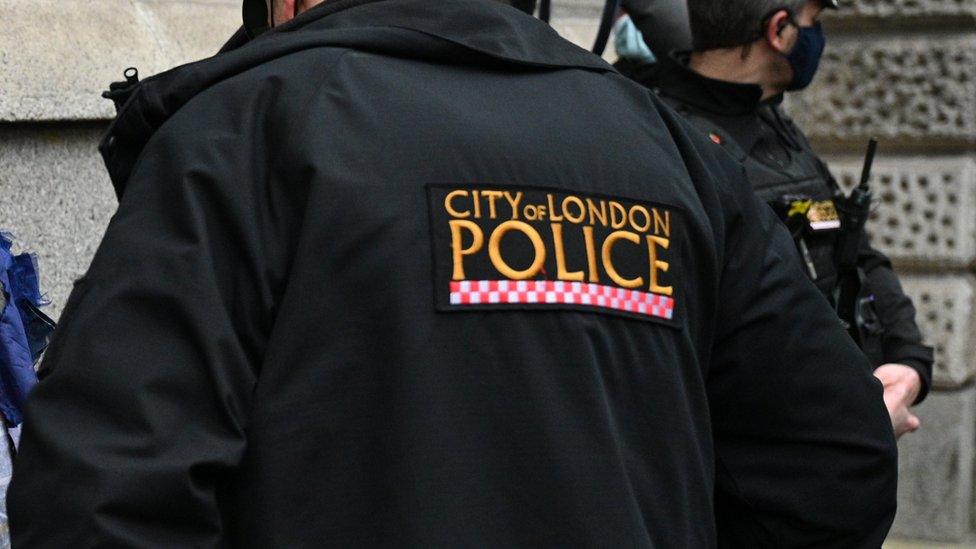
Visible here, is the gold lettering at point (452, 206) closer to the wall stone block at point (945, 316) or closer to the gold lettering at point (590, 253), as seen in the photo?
the gold lettering at point (590, 253)

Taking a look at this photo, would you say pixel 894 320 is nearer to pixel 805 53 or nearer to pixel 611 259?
pixel 805 53

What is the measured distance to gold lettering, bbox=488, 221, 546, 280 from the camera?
1522 mm

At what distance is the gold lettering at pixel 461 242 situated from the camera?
149 centimetres

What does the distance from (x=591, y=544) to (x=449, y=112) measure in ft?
1.53

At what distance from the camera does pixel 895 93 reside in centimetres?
505

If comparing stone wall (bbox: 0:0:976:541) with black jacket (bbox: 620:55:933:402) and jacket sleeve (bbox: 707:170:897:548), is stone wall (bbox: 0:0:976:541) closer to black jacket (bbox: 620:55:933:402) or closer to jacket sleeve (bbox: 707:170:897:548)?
black jacket (bbox: 620:55:933:402)

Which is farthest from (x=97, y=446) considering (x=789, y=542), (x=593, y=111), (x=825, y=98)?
(x=825, y=98)

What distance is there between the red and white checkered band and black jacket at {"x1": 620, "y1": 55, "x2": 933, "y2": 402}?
4.47 feet

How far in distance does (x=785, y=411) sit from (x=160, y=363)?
81 cm

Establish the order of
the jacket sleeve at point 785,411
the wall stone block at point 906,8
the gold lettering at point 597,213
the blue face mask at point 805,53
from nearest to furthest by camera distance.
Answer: the gold lettering at point 597,213, the jacket sleeve at point 785,411, the blue face mask at point 805,53, the wall stone block at point 906,8

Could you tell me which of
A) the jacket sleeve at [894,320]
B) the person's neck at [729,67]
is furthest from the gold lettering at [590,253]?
the jacket sleeve at [894,320]

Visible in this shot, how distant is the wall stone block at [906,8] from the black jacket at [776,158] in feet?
6.25

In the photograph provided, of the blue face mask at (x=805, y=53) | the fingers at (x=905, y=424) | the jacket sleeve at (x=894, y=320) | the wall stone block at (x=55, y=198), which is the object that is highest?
the blue face mask at (x=805, y=53)

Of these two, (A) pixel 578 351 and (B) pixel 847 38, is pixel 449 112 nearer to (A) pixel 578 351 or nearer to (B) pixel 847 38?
(A) pixel 578 351
